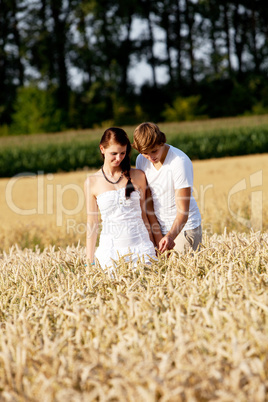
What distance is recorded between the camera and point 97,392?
181cm

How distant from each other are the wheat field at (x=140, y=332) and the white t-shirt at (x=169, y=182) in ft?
1.20

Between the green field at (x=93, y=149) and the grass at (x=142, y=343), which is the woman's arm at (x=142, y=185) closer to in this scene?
the grass at (x=142, y=343)

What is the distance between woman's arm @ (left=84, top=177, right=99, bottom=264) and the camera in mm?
3787

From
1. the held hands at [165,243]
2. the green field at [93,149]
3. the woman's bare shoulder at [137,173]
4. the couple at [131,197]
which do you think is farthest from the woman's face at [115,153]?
the green field at [93,149]

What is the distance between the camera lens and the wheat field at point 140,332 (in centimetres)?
182

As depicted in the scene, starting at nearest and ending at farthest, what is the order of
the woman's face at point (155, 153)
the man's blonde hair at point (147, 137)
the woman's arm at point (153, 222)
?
the man's blonde hair at point (147, 137) < the woman's face at point (155, 153) < the woman's arm at point (153, 222)

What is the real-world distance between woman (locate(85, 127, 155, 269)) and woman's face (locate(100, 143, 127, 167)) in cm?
7

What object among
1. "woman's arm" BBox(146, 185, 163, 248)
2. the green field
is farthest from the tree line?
"woman's arm" BBox(146, 185, 163, 248)

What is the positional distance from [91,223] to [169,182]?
72 cm

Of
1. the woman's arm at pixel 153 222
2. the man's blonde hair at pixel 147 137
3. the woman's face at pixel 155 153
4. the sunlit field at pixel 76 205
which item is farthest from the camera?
the sunlit field at pixel 76 205

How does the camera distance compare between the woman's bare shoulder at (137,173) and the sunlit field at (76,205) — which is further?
the sunlit field at (76,205)

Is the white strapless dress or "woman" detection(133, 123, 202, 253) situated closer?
"woman" detection(133, 123, 202, 253)

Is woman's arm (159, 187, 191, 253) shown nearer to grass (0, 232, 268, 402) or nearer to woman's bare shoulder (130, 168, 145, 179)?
woman's bare shoulder (130, 168, 145, 179)

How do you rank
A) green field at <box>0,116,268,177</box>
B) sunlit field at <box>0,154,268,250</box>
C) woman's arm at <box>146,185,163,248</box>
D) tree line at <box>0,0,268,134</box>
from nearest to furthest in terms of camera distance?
woman's arm at <box>146,185,163,248</box> → sunlit field at <box>0,154,268,250</box> → green field at <box>0,116,268,177</box> → tree line at <box>0,0,268,134</box>
